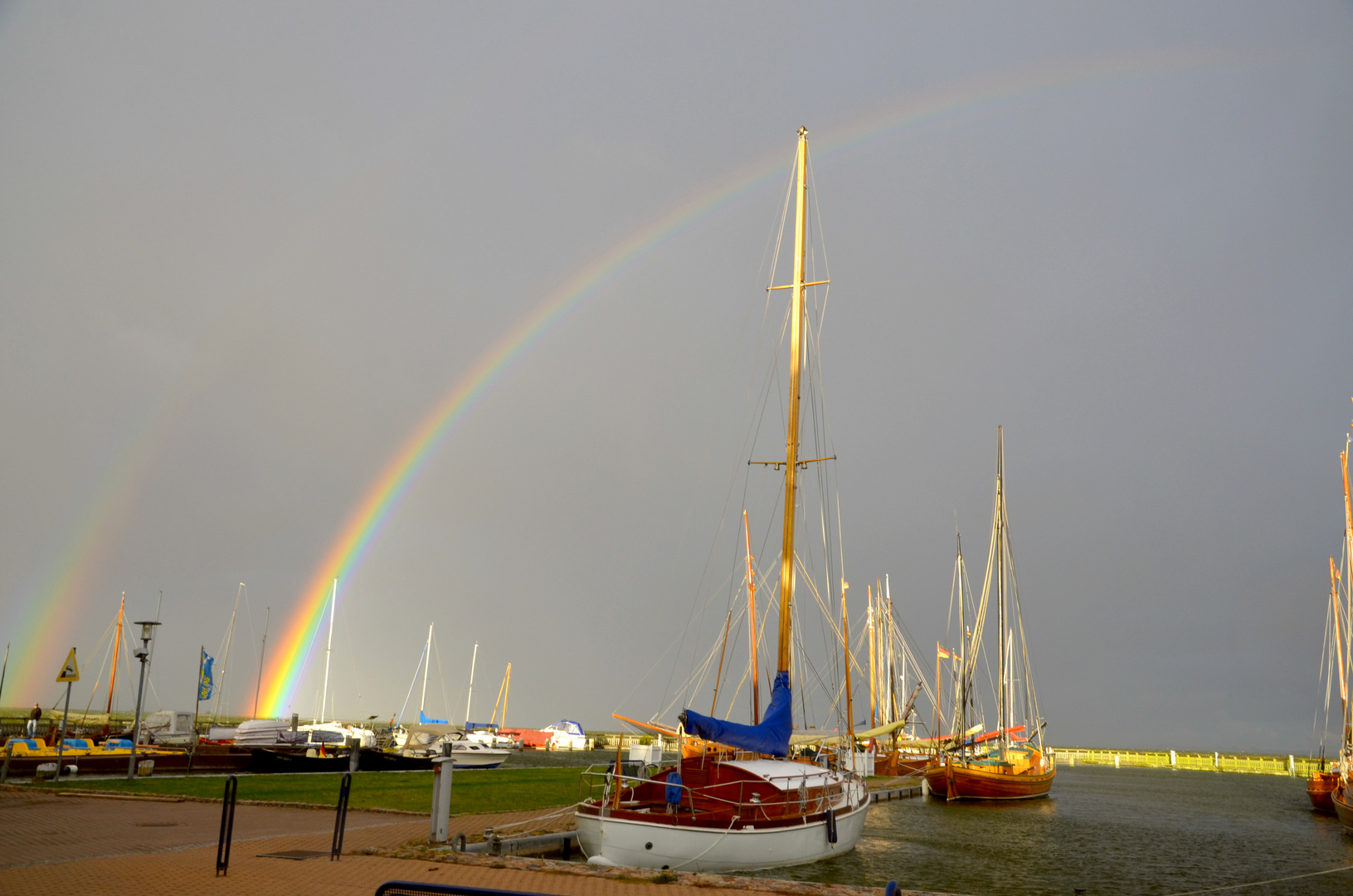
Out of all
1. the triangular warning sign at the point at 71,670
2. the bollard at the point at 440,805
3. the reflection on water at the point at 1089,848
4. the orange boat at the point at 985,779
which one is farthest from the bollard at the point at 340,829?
the orange boat at the point at 985,779

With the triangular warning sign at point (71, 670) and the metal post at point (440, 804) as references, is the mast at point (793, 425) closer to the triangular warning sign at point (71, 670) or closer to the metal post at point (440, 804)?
the metal post at point (440, 804)

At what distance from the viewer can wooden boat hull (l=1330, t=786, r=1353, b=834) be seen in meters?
37.4

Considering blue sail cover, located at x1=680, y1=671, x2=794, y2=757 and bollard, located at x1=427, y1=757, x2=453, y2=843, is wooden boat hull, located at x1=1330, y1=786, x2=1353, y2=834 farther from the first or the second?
bollard, located at x1=427, y1=757, x2=453, y2=843

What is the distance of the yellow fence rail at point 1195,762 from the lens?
373ft

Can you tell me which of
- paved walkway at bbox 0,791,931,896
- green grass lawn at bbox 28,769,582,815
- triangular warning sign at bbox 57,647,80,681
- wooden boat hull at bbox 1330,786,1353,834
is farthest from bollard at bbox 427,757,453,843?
wooden boat hull at bbox 1330,786,1353,834

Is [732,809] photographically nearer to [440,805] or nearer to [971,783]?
[440,805]

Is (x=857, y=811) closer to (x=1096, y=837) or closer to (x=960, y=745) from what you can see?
(x=1096, y=837)

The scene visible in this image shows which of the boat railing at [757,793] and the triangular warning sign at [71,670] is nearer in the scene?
the boat railing at [757,793]

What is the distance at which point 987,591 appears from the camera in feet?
191

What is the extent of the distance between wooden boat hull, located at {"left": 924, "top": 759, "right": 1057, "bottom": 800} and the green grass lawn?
21.3 meters

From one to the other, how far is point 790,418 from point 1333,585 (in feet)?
135

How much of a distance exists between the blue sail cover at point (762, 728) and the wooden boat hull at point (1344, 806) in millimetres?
29428

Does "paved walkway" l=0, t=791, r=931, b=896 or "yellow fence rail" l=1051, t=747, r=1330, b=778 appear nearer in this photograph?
"paved walkway" l=0, t=791, r=931, b=896

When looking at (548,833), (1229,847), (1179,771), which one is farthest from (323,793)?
(1179,771)
